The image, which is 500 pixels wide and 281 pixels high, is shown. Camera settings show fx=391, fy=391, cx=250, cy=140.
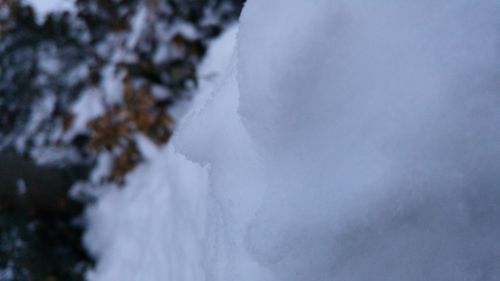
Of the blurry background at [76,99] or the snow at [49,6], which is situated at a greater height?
the snow at [49,6]

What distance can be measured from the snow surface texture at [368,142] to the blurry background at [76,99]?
78.0 inches

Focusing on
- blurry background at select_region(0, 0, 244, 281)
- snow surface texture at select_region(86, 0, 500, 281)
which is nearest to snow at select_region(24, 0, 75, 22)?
blurry background at select_region(0, 0, 244, 281)

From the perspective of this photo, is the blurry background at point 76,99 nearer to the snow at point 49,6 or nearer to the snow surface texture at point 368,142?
the snow at point 49,6

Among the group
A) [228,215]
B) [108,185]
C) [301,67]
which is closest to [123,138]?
[108,185]

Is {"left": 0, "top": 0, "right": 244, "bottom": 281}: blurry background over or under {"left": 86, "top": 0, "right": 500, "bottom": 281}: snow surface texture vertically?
over

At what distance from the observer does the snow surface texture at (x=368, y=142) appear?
0.63m

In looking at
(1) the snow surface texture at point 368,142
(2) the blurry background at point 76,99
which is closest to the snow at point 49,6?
(2) the blurry background at point 76,99

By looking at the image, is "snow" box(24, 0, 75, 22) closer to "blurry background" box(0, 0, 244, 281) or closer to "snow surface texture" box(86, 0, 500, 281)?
"blurry background" box(0, 0, 244, 281)

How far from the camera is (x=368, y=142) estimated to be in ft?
2.15

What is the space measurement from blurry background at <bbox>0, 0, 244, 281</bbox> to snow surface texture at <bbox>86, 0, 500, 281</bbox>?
6.50 feet

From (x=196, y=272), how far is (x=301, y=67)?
2.31 ft

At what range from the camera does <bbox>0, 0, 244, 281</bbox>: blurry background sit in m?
2.70

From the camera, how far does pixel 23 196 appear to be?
108 inches

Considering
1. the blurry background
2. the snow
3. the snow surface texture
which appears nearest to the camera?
the snow surface texture
